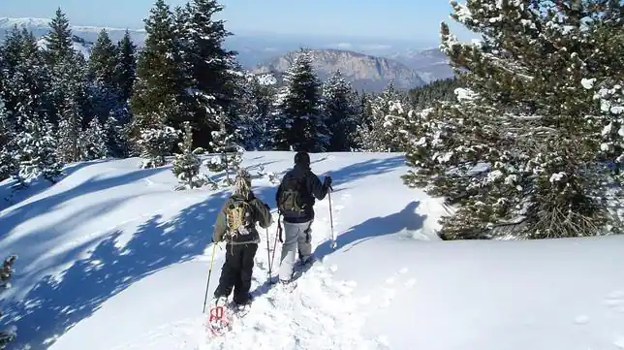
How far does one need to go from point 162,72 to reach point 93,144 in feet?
71.5

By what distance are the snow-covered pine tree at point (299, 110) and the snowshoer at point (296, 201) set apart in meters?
28.5

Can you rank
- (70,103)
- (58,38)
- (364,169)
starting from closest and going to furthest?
(364,169) → (70,103) → (58,38)

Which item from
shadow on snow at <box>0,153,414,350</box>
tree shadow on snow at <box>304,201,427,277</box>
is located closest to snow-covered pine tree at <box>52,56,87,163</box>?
shadow on snow at <box>0,153,414,350</box>

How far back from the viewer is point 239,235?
289 inches

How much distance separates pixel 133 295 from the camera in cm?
905

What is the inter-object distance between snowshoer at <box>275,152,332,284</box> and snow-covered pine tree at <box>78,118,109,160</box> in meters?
40.2

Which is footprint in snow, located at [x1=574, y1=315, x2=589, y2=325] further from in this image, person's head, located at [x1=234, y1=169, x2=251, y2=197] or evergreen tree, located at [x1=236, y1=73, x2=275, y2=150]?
evergreen tree, located at [x1=236, y1=73, x2=275, y2=150]

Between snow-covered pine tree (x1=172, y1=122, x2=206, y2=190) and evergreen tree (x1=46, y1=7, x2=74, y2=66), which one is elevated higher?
evergreen tree (x1=46, y1=7, x2=74, y2=66)

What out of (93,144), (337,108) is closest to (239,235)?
(337,108)

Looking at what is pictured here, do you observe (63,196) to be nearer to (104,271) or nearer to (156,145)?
(156,145)

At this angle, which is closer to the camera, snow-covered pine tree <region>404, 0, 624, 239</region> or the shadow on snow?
snow-covered pine tree <region>404, 0, 624, 239</region>

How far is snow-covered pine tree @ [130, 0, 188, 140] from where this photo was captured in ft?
89.8

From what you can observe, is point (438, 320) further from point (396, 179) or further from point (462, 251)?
point (396, 179)

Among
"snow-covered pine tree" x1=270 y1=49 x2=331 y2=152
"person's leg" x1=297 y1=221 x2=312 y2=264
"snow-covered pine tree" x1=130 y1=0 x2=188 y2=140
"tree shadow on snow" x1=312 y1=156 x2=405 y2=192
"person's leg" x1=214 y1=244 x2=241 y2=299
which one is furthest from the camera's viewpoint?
"snow-covered pine tree" x1=270 y1=49 x2=331 y2=152
